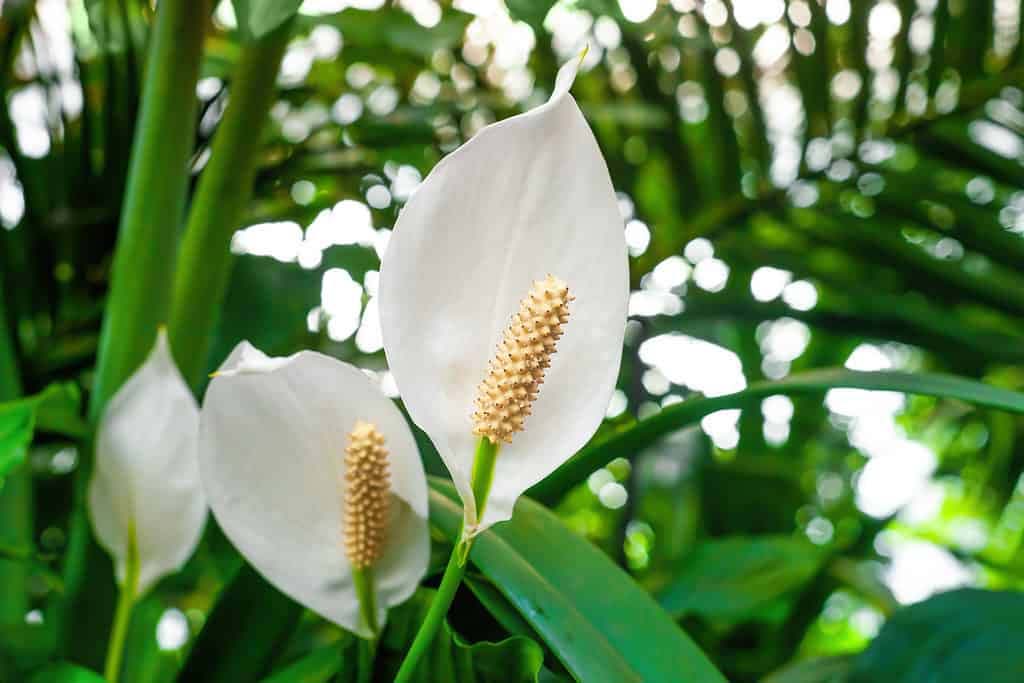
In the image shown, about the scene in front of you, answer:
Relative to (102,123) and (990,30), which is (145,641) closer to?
(102,123)

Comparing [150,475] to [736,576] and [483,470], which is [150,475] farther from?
[736,576]

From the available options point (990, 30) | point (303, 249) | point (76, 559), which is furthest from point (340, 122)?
point (990, 30)

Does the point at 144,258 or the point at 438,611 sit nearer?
the point at 438,611

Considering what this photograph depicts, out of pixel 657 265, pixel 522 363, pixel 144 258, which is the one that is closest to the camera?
pixel 522 363

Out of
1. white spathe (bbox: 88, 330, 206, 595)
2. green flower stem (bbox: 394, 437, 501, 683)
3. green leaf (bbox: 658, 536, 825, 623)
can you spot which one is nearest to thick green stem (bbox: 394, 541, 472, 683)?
green flower stem (bbox: 394, 437, 501, 683)

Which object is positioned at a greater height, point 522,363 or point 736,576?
point 522,363

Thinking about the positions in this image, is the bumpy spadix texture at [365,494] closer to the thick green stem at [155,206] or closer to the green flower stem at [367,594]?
the green flower stem at [367,594]

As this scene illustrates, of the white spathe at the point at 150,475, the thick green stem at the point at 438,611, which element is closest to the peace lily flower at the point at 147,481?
the white spathe at the point at 150,475

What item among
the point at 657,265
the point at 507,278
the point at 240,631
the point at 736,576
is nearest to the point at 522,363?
the point at 507,278
